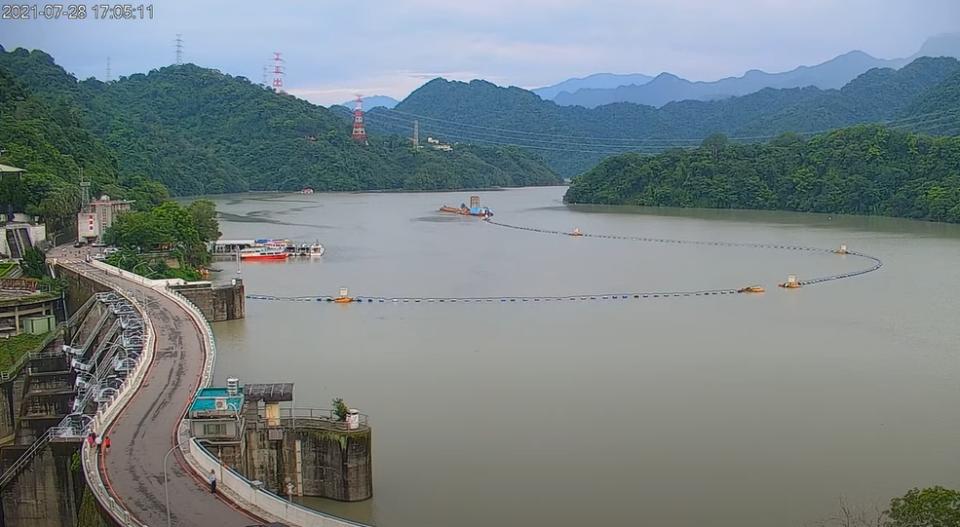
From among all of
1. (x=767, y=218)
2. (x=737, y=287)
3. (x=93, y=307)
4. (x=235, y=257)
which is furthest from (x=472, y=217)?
(x=93, y=307)

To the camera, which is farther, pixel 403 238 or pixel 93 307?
pixel 403 238

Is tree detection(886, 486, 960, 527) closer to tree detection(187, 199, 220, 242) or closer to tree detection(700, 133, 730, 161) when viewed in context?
tree detection(187, 199, 220, 242)

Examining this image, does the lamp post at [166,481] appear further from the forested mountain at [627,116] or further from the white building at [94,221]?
the forested mountain at [627,116]

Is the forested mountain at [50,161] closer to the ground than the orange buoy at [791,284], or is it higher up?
higher up

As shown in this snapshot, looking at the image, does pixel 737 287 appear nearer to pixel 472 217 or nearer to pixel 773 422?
pixel 773 422

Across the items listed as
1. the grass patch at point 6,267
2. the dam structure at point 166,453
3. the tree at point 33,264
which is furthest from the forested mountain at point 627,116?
the dam structure at point 166,453

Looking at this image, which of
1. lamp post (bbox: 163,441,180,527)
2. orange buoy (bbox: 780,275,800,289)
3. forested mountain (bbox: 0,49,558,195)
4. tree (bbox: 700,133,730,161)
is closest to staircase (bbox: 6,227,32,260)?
lamp post (bbox: 163,441,180,527)

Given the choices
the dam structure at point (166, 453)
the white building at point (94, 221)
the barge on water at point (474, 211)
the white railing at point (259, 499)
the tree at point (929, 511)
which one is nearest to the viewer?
the tree at point (929, 511)

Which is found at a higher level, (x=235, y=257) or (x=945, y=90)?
(x=945, y=90)
